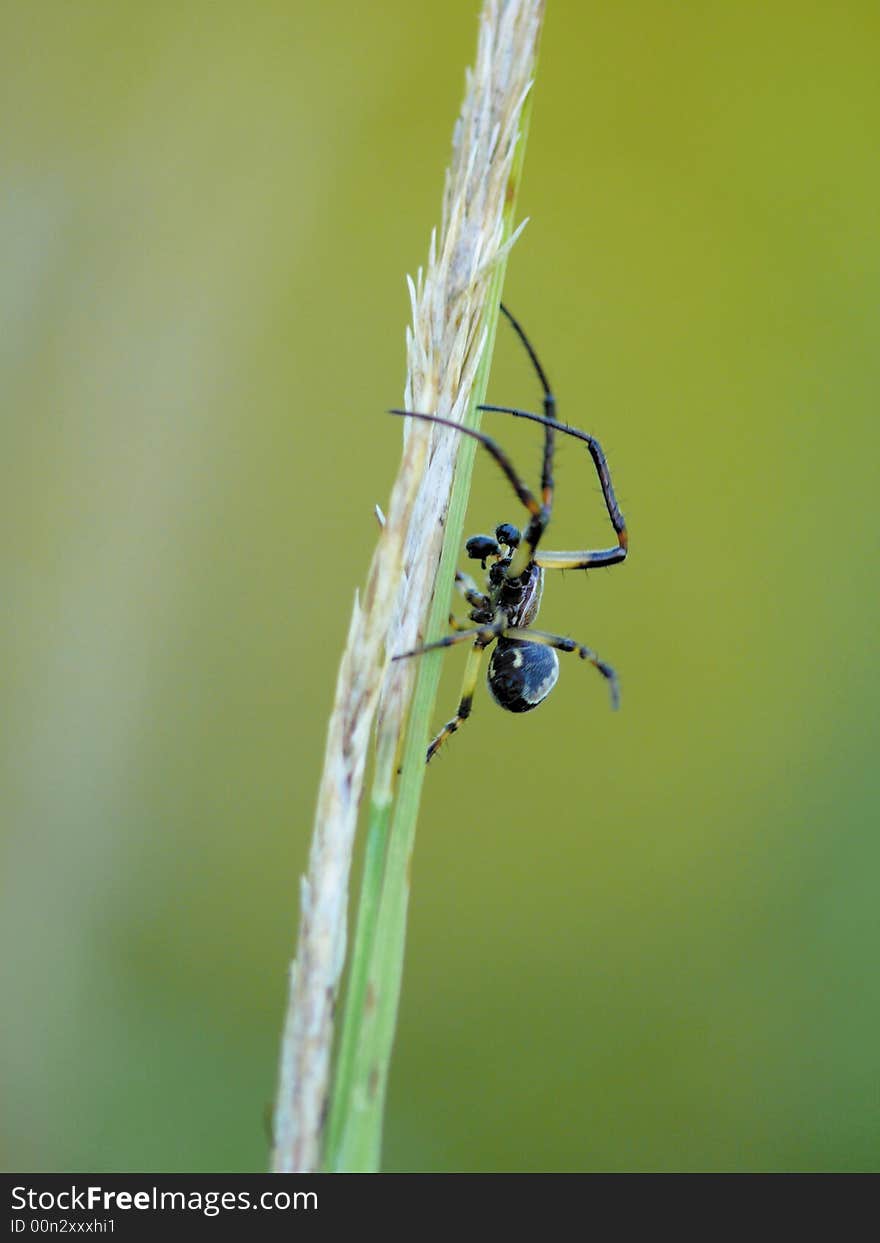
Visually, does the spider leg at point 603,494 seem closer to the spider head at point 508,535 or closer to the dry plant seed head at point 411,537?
the spider head at point 508,535

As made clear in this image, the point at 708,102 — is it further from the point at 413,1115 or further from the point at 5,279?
the point at 413,1115

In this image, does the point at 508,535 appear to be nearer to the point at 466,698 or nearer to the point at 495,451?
the point at 466,698

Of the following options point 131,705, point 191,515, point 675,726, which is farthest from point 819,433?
→ point 131,705

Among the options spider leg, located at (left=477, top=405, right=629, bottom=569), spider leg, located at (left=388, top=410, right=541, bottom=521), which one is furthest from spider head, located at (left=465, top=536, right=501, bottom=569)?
spider leg, located at (left=388, top=410, right=541, bottom=521)

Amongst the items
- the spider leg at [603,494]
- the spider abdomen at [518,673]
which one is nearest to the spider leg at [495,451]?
the spider leg at [603,494]
